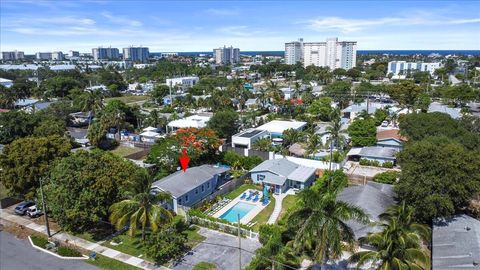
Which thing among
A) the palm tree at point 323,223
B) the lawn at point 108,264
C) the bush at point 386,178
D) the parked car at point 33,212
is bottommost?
the lawn at point 108,264

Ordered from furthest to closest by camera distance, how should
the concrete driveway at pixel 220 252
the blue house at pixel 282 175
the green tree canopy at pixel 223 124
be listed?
the green tree canopy at pixel 223 124, the blue house at pixel 282 175, the concrete driveway at pixel 220 252

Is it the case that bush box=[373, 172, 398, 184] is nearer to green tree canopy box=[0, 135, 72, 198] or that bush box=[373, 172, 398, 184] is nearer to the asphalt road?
the asphalt road

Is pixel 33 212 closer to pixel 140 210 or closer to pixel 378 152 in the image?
pixel 140 210

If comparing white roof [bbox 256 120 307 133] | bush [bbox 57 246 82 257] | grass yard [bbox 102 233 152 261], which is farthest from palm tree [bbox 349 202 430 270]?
white roof [bbox 256 120 307 133]

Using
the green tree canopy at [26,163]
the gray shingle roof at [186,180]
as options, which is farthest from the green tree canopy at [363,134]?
the green tree canopy at [26,163]

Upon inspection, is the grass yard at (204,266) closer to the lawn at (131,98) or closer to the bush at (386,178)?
the bush at (386,178)

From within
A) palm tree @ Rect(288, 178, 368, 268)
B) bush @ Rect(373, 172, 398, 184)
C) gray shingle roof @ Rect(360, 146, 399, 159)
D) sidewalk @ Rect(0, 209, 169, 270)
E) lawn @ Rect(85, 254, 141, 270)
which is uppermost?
palm tree @ Rect(288, 178, 368, 268)
